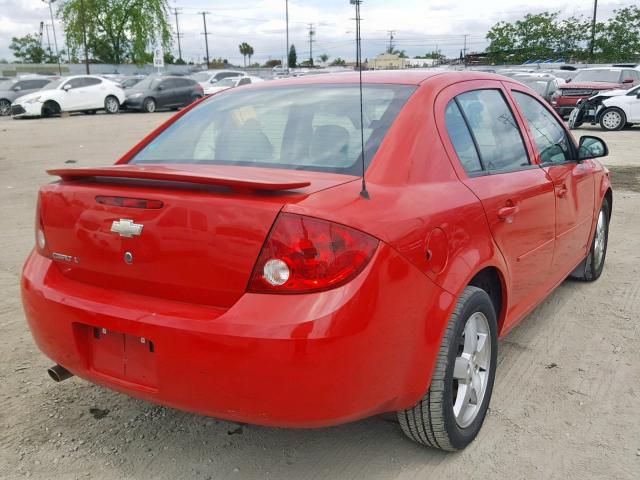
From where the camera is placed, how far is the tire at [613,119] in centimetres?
1728

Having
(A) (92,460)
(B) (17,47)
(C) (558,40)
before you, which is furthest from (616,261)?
(B) (17,47)

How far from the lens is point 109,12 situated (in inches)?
2470

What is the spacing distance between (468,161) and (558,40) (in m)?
64.9

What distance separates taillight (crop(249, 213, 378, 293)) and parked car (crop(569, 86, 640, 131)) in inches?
675

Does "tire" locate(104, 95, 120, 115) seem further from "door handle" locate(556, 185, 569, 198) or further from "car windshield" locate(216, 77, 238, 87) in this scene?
"door handle" locate(556, 185, 569, 198)

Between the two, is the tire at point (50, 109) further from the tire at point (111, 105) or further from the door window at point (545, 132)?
the door window at point (545, 132)

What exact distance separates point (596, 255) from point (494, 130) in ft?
6.94

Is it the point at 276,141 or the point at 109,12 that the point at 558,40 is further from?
the point at 276,141

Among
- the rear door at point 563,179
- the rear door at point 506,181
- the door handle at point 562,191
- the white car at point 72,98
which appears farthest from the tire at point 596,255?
the white car at point 72,98

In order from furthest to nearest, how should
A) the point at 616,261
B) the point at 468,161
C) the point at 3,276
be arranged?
the point at 616,261 < the point at 3,276 < the point at 468,161

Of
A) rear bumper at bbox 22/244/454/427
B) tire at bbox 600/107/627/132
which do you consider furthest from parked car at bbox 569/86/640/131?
rear bumper at bbox 22/244/454/427

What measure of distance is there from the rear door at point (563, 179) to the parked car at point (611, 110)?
1465 centimetres

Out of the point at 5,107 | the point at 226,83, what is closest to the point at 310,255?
the point at 226,83

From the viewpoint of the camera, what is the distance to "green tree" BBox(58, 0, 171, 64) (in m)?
62.0
